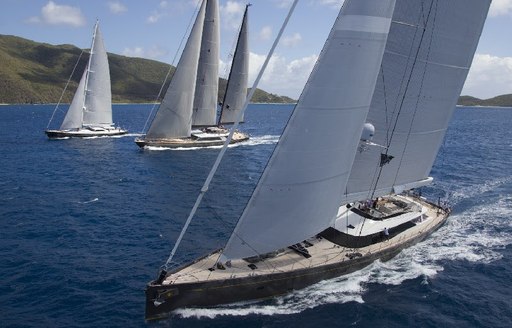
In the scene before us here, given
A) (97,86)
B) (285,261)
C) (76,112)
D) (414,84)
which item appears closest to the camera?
(285,261)

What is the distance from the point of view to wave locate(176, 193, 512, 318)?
25.1 meters

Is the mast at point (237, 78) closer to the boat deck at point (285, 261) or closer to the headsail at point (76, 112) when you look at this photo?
the headsail at point (76, 112)

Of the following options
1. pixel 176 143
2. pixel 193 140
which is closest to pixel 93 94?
pixel 176 143

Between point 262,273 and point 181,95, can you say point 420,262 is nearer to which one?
point 262,273

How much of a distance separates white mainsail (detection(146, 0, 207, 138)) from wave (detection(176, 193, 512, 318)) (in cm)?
4838

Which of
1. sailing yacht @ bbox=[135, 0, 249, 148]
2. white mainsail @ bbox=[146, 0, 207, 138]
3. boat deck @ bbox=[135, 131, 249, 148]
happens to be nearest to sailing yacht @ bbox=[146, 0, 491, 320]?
white mainsail @ bbox=[146, 0, 207, 138]

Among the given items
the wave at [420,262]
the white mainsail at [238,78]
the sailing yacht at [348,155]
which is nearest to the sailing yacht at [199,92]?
the white mainsail at [238,78]

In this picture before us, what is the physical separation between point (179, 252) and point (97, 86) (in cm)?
6631

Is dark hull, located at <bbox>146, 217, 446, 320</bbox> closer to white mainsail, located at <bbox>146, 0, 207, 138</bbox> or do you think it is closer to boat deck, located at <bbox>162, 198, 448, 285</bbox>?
boat deck, located at <bbox>162, 198, 448, 285</bbox>

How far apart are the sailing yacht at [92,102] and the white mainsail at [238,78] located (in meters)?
28.2

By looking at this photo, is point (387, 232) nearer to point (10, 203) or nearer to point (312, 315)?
point (312, 315)

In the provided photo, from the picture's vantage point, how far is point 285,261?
27125 millimetres

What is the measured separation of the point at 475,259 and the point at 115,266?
93.2 ft

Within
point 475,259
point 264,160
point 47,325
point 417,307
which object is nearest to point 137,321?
point 47,325
